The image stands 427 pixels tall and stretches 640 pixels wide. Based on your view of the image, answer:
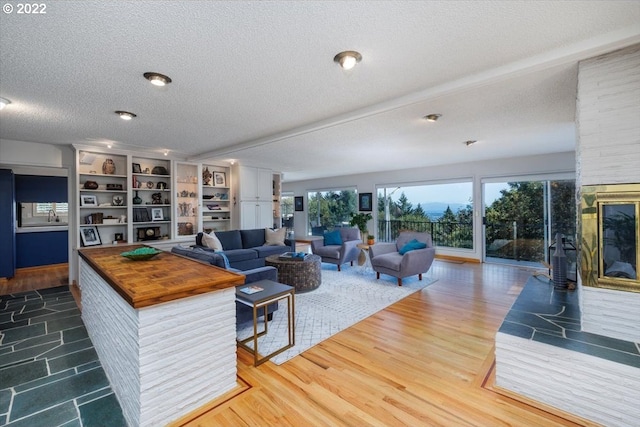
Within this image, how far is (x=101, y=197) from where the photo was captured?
16.6ft

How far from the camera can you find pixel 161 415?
168cm

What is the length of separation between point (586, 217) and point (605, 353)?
0.90 meters

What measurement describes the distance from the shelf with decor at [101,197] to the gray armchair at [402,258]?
467 centimetres

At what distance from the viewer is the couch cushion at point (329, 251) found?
5.85 metres

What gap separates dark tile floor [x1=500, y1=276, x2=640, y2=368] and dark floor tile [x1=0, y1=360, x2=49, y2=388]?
12.4ft

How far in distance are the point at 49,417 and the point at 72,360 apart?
2.72ft

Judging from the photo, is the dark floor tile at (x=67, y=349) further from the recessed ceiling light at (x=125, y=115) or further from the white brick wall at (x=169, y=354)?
the recessed ceiling light at (x=125, y=115)

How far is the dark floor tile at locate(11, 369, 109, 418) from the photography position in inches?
75.5

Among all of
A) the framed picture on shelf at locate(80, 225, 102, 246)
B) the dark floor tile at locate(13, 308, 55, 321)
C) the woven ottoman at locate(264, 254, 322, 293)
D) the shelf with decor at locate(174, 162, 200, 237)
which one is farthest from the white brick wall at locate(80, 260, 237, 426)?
the shelf with decor at locate(174, 162, 200, 237)

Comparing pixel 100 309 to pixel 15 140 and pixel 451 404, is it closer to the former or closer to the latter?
pixel 451 404

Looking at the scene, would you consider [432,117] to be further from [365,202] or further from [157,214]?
[365,202]

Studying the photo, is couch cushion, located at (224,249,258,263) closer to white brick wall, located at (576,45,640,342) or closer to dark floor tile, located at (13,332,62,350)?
dark floor tile, located at (13,332,62,350)

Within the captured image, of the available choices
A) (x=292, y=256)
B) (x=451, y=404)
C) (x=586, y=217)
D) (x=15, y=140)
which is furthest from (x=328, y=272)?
(x=15, y=140)

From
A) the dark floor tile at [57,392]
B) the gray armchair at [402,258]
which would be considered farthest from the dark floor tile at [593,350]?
the dark floor tile at [57,392]
